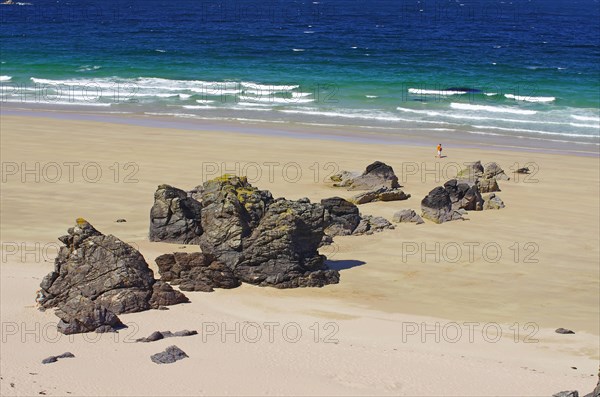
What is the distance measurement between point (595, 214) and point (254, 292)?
9.88 meters

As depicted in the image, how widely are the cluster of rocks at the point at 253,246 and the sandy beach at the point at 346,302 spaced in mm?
283

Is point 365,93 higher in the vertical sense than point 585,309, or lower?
higher

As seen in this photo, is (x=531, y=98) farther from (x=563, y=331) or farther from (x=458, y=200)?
(x=563, y=331)

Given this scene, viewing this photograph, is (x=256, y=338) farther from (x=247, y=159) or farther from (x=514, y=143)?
(x=514, y=143)

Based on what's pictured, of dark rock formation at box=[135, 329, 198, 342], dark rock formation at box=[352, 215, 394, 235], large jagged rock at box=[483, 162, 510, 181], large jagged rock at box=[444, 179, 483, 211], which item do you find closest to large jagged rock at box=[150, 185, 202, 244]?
dark rock formation at box=[352, 215, 394, 235]

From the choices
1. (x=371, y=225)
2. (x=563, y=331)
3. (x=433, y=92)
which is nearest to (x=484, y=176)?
(x=371, y=225)

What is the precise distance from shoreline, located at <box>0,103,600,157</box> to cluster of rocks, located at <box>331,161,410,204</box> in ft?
28.8

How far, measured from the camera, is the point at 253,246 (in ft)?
50.7

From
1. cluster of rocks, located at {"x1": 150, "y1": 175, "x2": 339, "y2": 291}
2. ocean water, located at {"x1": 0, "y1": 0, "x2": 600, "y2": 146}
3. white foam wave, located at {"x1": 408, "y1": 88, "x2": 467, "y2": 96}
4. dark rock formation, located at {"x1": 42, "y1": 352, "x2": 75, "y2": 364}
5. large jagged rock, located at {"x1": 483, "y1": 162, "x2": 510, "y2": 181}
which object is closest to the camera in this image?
dark rock formation, located at {"x1": 42, "y1": 352, "x2": 75, "y2": 364}

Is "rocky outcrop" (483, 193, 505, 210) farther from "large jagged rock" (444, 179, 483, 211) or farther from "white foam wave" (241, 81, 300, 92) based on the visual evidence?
"white foam wave" (241, 81, 300, 92)

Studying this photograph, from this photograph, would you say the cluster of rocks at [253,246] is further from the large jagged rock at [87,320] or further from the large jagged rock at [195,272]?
the large jagged rock at [87,320]

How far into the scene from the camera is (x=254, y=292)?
1502 centimetres

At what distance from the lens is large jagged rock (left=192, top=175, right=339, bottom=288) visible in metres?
15.4

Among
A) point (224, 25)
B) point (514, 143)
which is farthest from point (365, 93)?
point (224, 25)
